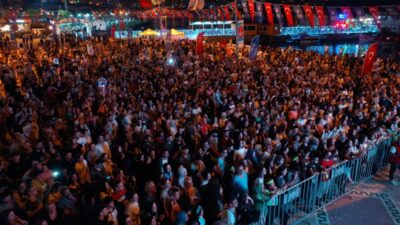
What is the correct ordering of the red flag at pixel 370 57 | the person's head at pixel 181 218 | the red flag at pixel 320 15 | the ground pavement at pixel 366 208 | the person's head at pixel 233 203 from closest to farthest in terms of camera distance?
1. the person's head at pixel 181 218
2. the person's head at pixel 233 203
3. the ground pavement at pixel 366 208
4. the red flag at pixel 370 57
5. the red flag at pixel 320 15

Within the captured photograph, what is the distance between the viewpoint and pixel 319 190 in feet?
27.1

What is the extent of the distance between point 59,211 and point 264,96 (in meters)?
8.72

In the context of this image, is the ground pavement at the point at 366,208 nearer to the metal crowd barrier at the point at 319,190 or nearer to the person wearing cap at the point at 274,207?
the metal crowd barrier at the point at 319,190

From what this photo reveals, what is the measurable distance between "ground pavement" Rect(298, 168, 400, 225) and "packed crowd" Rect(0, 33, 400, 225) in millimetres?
1013

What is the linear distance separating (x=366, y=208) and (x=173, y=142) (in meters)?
4.68

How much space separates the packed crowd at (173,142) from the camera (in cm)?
633

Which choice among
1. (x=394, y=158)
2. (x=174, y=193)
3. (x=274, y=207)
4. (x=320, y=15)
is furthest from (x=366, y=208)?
A: (x=320, y=15)

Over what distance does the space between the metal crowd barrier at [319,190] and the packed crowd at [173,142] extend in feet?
0.73

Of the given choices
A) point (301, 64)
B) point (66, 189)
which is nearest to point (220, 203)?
point (66, 189)

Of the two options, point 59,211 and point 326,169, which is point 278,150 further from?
point 59,211

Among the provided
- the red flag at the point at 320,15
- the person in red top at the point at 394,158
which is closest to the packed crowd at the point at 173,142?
the person in red top at the point at 394,158

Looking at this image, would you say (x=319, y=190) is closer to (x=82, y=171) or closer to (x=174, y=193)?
(x=174, y=193)

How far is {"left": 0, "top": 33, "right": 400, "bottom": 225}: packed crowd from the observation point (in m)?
6.33

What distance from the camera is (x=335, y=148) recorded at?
936 cm
